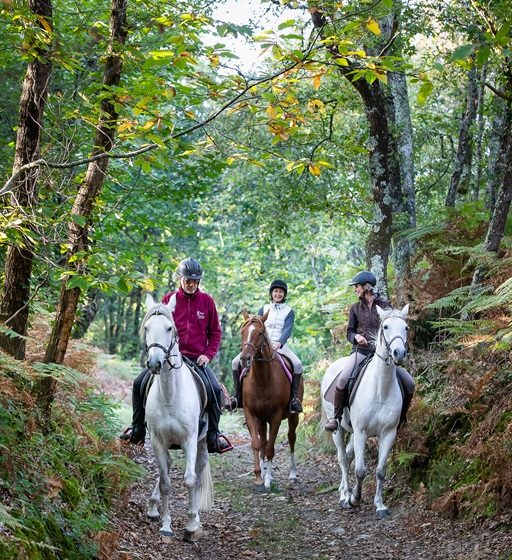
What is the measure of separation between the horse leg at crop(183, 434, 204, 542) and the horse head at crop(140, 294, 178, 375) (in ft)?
3.24

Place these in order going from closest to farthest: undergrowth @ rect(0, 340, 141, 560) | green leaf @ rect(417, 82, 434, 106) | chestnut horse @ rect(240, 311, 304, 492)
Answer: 1. green leaf @ rect(417, 82, 434, 106)
2. undergrowth @ rect(0, 340, 141, 560)
3. chestnut horse @ rect(240, 311, 304, 492)

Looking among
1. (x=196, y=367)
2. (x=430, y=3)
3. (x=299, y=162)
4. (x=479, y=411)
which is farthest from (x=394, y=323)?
(x=430, y=3)

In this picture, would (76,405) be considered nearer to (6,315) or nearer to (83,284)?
(6,315)

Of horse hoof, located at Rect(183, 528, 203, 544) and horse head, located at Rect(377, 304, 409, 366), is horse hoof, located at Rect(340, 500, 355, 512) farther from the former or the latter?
horse hoof, located at Rect(183, 528, 203, 544)

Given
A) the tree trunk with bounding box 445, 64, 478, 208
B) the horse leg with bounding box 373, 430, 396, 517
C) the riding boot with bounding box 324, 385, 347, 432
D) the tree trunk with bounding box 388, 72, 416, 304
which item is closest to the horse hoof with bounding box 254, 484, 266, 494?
the riding boot with bounding box 324, 385, 347, 432

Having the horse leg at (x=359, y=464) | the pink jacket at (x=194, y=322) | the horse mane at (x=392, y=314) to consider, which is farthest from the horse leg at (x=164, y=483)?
the horse mane at (x=392, y=314)

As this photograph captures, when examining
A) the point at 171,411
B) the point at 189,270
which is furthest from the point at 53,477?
the point at 189,270

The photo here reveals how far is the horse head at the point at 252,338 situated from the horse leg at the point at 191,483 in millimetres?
2715

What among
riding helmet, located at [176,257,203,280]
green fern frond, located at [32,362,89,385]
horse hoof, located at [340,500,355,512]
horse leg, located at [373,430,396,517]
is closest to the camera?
green fern frond, located at [32,362,89,385]

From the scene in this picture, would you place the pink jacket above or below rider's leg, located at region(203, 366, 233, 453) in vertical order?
above

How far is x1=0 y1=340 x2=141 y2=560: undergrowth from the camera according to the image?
5203 millimetres

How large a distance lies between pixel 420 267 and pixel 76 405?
22.4ft

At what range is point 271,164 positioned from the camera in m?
16.0

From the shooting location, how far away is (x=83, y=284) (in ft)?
20.0
